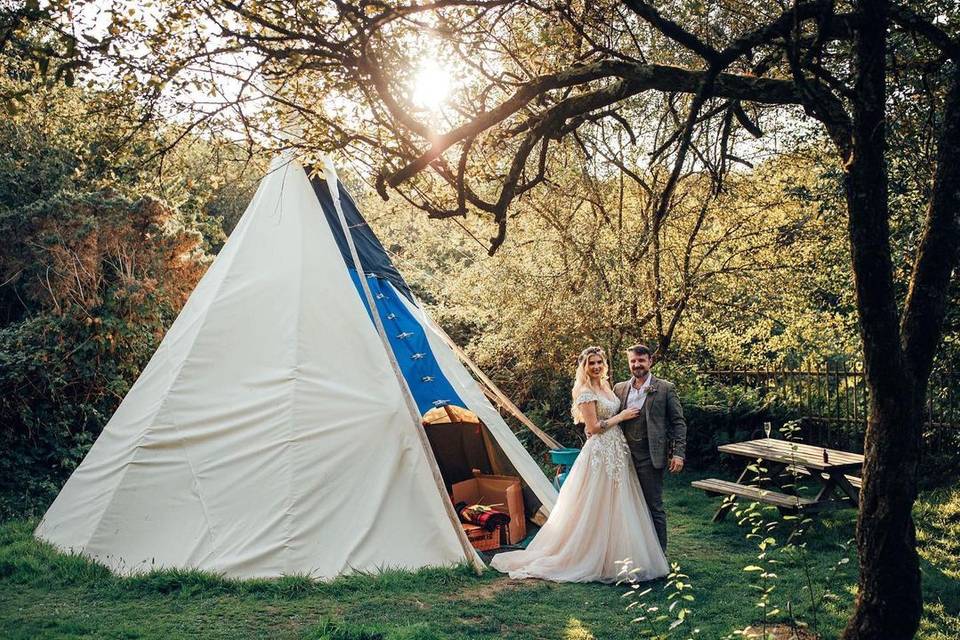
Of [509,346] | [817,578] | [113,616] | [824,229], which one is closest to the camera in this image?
[113,616]

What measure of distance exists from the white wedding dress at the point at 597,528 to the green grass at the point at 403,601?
0.58ft

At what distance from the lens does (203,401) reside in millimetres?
6375

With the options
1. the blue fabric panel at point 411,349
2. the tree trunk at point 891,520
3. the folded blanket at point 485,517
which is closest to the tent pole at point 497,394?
the blue fabric panel at point 411,349

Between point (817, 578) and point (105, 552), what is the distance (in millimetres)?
5092

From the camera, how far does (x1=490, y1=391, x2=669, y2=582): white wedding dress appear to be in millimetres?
5562

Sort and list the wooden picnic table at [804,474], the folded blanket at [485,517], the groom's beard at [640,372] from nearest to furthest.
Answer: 1. the groom's beard at [640,372]
2. the wooden picnic table at [804,474]
3. the folded blanket at [485,517]

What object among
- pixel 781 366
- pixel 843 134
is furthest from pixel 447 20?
pixel 781 366

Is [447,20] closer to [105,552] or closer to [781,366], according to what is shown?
[105,552]

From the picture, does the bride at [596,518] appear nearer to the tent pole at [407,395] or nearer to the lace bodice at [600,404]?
the lace bodice at [600,404]

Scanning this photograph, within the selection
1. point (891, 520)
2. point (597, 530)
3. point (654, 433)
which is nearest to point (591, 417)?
point (654, 433)

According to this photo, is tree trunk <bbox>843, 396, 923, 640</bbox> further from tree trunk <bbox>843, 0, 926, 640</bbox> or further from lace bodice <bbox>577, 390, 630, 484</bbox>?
lace bodice <bbox>577, 390, 630, 484</bbox>

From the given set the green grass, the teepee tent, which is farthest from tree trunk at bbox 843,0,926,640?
the teepee tent

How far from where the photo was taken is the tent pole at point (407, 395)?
586 centimetres

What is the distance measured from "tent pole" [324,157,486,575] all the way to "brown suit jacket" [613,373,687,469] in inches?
58.9
